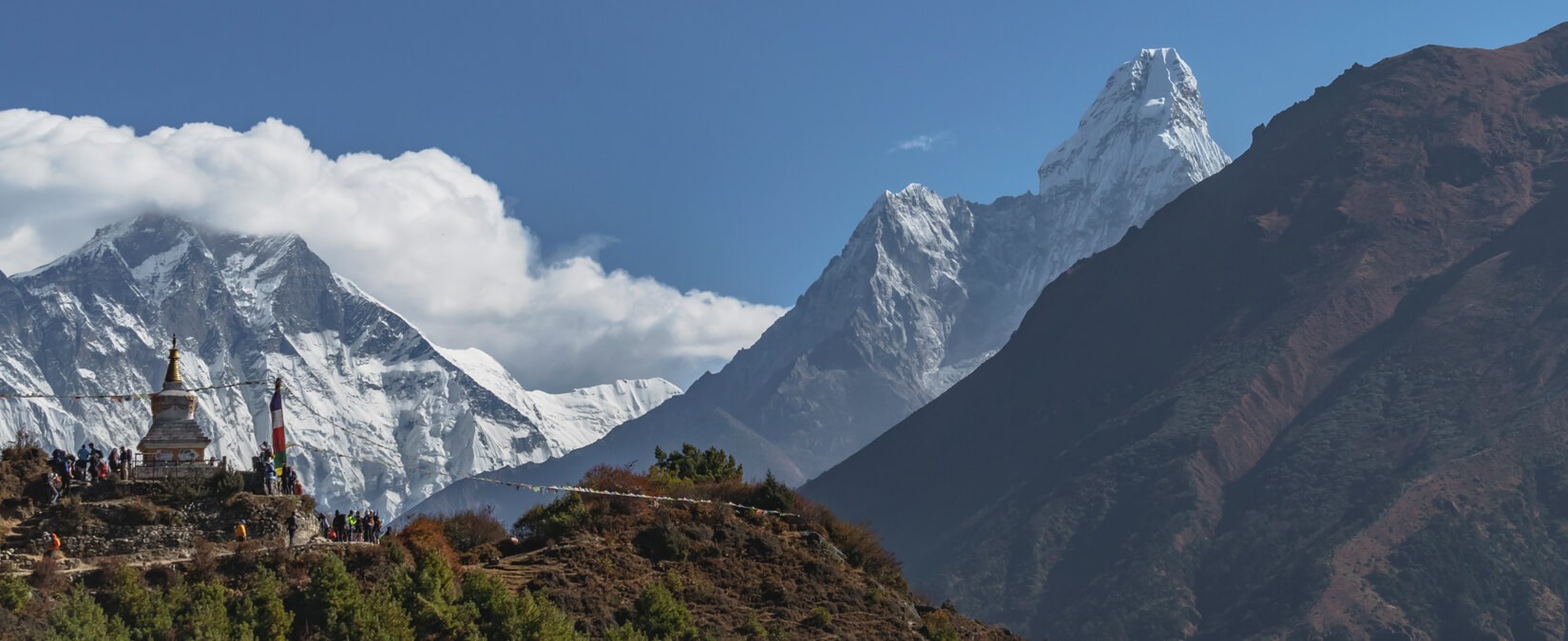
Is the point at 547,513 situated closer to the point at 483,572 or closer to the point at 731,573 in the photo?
the point at 731,573

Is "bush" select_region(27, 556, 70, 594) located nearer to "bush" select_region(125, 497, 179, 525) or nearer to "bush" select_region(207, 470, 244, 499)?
"bush" select_region(125, 497, 179, 525)

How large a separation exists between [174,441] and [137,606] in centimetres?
1091

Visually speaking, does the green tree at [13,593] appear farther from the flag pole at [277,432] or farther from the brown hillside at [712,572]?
the brown hillside at [712,572]

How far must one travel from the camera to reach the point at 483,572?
179 feet

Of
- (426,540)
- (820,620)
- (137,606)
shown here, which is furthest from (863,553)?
(137,606)

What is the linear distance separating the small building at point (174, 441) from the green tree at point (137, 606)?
6.74m

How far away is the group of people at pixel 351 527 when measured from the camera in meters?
54.2

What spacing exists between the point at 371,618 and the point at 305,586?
298 centimetres

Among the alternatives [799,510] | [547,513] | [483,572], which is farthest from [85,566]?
[799,510]

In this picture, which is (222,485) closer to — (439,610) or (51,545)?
(51,545)

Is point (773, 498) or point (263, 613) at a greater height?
point (773, 498)

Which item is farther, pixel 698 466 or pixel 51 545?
pixel 698 466

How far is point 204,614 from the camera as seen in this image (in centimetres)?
4488

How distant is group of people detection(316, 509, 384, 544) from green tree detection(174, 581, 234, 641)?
6921mm
